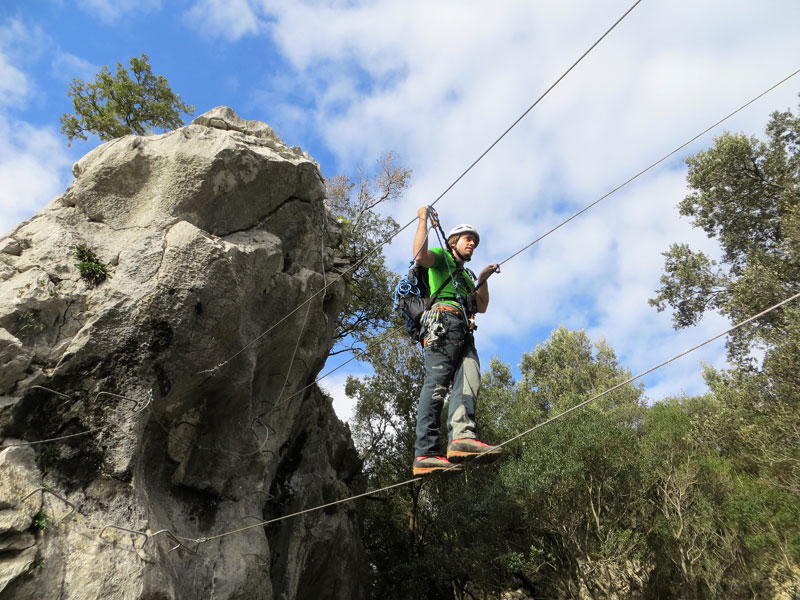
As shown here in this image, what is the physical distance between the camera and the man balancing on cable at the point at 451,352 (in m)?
5.17

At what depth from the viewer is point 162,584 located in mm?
5707

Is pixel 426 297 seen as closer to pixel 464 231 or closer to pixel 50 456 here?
pixel 464 231

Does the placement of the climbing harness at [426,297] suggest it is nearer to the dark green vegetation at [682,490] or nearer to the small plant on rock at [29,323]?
the small plant on rock at [29,323]

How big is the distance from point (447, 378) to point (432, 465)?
3.01 ft

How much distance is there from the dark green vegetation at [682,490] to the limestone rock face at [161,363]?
28.0 feet

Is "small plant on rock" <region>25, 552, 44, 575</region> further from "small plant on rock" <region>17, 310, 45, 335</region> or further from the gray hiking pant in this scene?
the gray hiking pant

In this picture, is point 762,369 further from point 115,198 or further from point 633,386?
point 633,386

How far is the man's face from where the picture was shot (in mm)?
6148

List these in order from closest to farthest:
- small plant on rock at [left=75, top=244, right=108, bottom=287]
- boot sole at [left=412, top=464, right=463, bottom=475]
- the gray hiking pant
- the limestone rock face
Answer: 1. boot sole at [left=412, top=464, right=463, bottom=475]
2. the gray hiking pant
3. the limestone rock face
4. small plant on rock at [left=75, top=244, right=108, bottom=287]

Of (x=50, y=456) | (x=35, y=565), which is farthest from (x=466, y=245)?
(x=35, y=565)

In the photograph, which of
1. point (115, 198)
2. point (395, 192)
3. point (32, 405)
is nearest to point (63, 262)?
point (115, 198)

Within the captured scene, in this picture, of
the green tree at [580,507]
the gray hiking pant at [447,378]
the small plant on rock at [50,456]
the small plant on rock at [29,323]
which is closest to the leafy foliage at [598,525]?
the green tree at [580,507]

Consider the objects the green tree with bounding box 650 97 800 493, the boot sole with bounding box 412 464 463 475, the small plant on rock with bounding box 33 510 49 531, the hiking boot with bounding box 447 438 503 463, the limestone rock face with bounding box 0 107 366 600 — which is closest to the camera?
the hiking boot with bounding box 447 438 503 463

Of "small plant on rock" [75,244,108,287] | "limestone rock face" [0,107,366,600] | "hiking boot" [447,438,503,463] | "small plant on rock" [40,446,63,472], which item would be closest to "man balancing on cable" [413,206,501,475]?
"hiking boot" [447,438,503,463]
